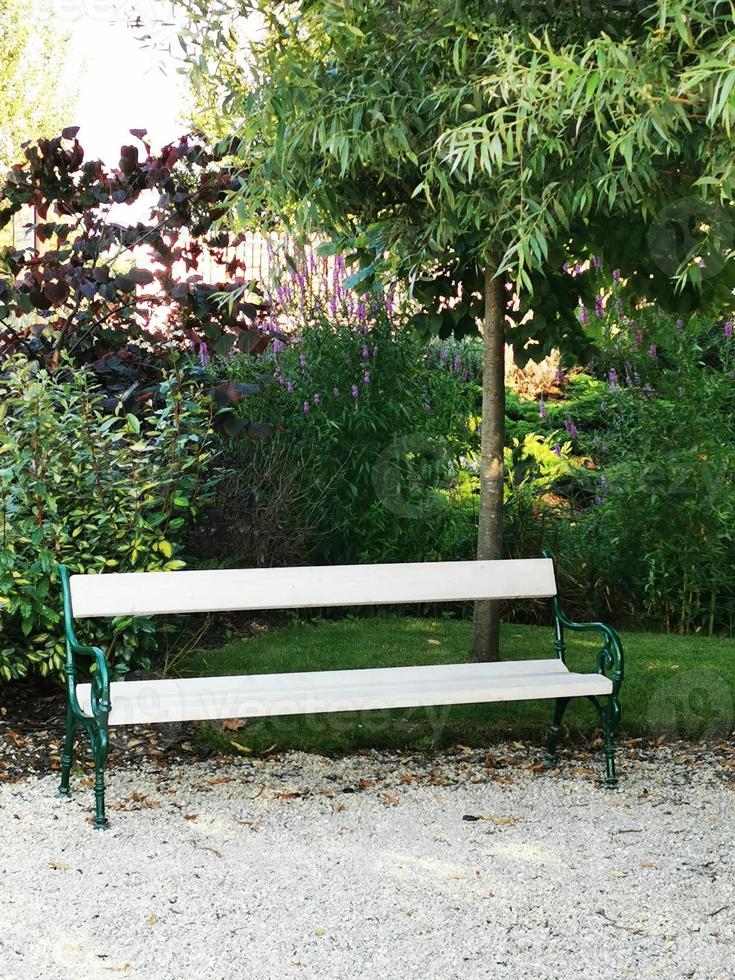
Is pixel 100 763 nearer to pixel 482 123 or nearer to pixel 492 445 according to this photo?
pixel 492 445

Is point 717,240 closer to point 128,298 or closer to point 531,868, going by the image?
point 531,868

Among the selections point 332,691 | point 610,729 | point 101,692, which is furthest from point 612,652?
point 101,692

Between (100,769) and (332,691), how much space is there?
892mm

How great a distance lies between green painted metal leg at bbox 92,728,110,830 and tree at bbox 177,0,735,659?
2.14 metres

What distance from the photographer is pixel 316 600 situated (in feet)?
14.7

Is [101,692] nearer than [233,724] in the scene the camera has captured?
Yes

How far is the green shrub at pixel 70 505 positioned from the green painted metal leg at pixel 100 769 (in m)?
1.01

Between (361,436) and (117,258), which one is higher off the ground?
(117,258)

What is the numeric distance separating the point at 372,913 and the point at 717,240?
264cm

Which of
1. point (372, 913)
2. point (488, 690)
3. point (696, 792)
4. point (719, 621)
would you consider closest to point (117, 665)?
point (488, 690)

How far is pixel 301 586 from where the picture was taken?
4.46 meters

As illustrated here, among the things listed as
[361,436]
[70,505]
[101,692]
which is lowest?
[101,692]

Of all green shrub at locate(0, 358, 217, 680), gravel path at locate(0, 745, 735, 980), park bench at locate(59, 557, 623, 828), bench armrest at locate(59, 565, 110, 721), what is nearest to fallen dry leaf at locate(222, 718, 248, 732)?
gravel path at locate(0, 745, 735, 980)

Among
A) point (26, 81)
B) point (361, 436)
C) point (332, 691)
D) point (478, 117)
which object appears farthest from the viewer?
point (26, 81)
